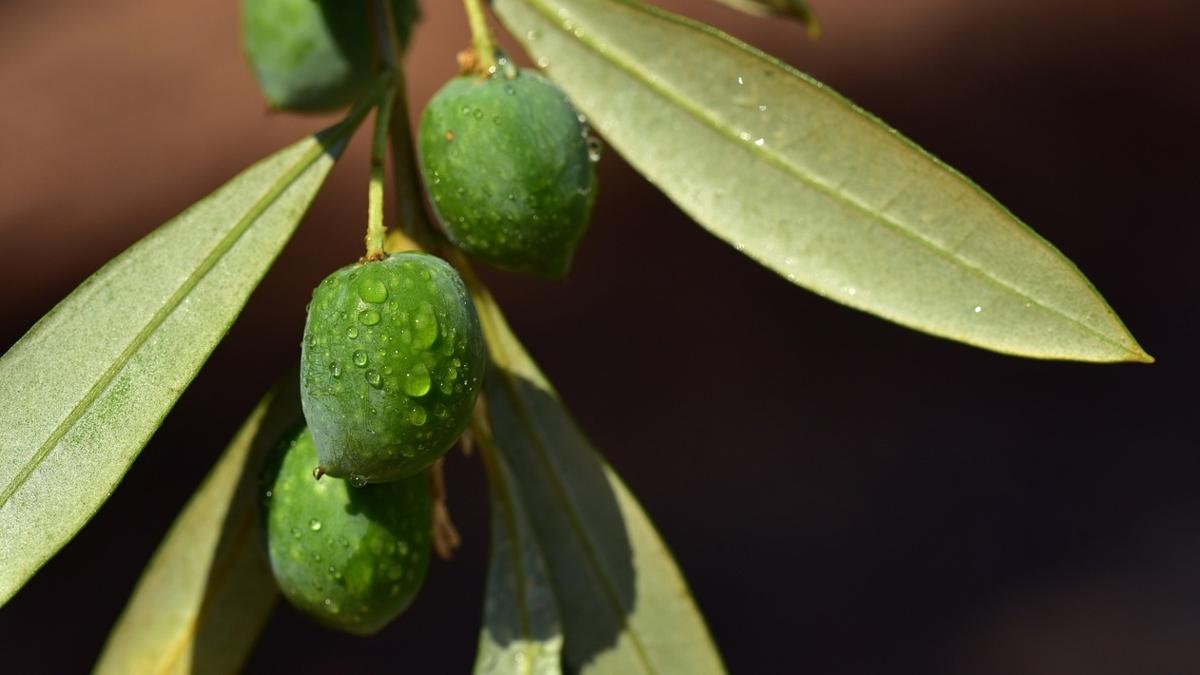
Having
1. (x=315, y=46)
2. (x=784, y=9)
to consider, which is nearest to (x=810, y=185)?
(x=784, y=9)

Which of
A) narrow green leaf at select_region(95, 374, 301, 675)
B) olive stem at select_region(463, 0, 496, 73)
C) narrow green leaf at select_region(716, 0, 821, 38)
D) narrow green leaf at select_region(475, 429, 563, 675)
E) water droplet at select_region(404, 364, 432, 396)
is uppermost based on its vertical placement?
olive stem at select_region(463, 0, 496, 73)

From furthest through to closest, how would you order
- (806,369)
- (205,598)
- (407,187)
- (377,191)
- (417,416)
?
(806,369), (205,598), (407,187), (377,191), (417,416)

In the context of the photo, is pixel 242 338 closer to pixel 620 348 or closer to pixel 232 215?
pixel 620 348

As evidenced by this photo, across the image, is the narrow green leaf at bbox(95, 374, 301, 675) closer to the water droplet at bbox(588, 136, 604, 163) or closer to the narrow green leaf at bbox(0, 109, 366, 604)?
the narrow green leaf at bbox(0, 109, 366, 604)

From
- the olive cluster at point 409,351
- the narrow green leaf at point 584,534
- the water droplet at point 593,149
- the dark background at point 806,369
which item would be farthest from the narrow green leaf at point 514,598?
the dark background at point 806,369

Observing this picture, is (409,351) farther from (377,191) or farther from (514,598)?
(514,598)

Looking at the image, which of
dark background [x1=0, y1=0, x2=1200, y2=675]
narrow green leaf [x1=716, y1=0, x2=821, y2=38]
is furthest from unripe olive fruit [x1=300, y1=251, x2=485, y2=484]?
dark background [x1=0, y1=0, x2=1200, y2=675]
